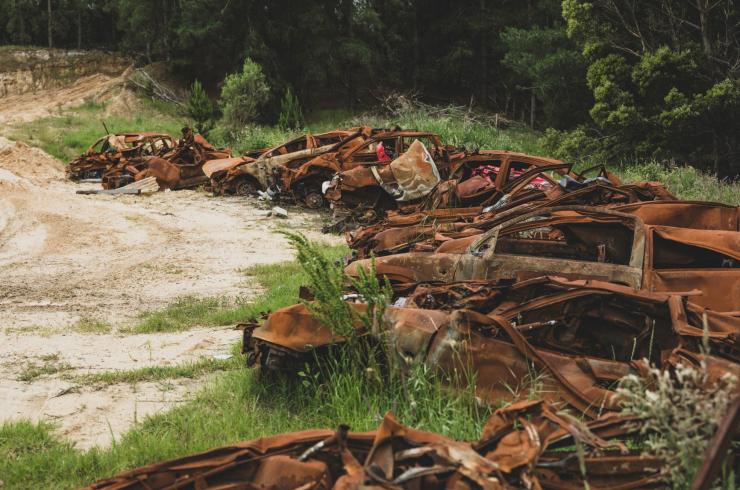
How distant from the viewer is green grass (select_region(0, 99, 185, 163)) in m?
24.8

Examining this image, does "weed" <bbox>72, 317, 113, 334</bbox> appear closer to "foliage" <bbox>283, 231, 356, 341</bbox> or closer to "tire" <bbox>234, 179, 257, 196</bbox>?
"foliage" <bbox>283, 231, 356, 341</bbox>

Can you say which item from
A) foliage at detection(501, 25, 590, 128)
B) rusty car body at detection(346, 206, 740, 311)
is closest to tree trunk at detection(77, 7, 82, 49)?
foliage at detection(501, 25, 590, 128)

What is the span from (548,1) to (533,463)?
31.5 metres

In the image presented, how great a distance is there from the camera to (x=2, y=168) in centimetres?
1881

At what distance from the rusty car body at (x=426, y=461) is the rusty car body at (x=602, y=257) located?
1980mm

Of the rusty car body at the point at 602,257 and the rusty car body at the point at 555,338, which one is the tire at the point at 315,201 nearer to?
the rusty car body at the point at 602,257

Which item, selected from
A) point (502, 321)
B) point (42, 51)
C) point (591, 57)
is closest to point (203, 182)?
point (591, 57)

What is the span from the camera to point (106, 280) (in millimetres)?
8891

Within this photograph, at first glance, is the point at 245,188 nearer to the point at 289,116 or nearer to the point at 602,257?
the point at 602,257

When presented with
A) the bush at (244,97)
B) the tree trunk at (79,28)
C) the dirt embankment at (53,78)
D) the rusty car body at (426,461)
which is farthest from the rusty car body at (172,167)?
the tree trunk at (79,28)

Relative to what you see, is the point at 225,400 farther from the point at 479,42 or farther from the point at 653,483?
the point at 479,42

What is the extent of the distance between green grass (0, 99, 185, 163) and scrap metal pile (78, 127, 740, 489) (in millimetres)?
19980

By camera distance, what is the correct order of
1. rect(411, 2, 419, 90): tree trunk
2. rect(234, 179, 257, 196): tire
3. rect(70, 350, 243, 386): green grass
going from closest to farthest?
rect(70, 350, 243, 386): green grass, rect(234, 179, 257, 196): tire, rect(411, 2, 419, 90): tree trunk

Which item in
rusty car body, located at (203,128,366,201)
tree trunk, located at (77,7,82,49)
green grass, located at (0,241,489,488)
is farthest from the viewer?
tree trunk, located at (77,7,82,49)
